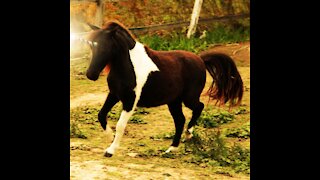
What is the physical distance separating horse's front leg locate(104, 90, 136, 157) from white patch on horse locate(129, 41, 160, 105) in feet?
0.13

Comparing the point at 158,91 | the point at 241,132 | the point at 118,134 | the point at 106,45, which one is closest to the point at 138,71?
the point at 158,91

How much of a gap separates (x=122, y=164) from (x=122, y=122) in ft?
0.90

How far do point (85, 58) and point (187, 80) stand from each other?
2.47 ft

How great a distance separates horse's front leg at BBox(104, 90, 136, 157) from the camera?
10.3 feet

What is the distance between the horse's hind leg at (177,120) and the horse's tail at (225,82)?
10.1 inches

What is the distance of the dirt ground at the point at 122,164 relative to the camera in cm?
300

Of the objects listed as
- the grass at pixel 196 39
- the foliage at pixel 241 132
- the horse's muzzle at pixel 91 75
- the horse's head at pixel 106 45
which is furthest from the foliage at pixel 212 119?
the horse's muzzle at pixel 91 75

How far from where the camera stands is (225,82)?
3.50m

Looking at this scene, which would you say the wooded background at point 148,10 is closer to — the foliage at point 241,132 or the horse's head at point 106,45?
the horse's head at point 106,45
